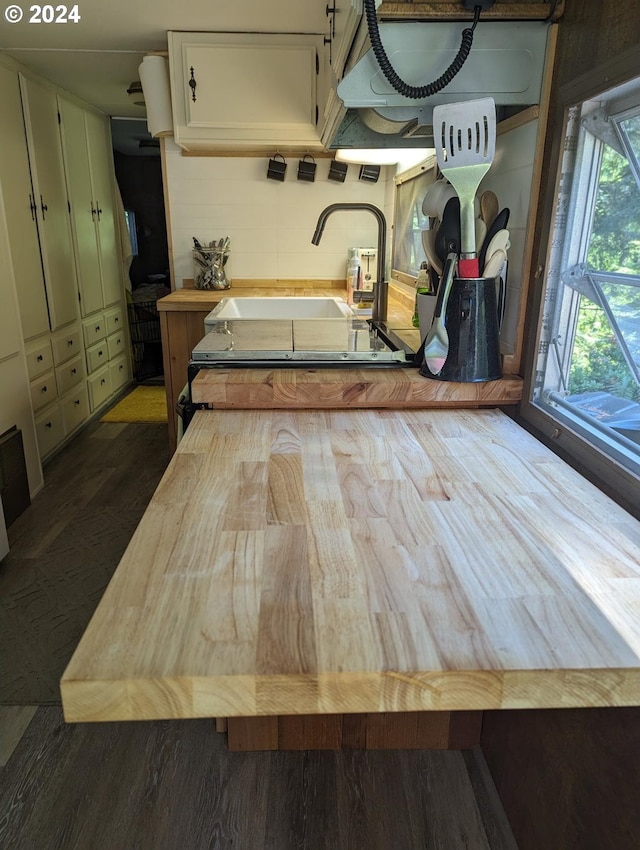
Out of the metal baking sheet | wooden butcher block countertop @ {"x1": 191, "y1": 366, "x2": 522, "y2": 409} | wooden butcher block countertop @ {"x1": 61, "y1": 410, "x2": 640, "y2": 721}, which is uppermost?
the metal baking sheet

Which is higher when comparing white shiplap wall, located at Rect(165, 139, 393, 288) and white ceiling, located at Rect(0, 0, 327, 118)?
white ceiling, located at Rect(0, 0, 327, 118)

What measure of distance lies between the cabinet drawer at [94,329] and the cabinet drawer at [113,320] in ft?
0.24

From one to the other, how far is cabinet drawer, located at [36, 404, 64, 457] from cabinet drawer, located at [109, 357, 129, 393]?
963 millimetres

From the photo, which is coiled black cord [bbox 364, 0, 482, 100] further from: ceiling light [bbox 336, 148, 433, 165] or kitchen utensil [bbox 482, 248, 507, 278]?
ceiling light [bbox 336, 148, 433, 165]

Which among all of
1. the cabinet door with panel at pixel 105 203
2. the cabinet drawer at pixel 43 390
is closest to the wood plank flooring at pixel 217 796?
the cabinet drawer at pixel 43 390

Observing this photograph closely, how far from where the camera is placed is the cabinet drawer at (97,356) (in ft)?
12.5

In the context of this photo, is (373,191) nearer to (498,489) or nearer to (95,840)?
(498,489)

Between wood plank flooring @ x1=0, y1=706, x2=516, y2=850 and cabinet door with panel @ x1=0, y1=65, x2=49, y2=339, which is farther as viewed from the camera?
cabinet door with panel @ x1=0, y1=65, x2=49, y2=339

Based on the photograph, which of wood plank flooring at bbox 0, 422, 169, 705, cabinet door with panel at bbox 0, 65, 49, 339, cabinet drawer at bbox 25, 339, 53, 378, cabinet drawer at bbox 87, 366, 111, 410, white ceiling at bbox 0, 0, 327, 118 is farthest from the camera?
cabinet drawer at bbox 87, 366, 111, 410

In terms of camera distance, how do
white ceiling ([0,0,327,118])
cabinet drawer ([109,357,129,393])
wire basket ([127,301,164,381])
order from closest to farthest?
white ceiling ([0,0,327,118])
cabinet drawer ([109,357,129,393])
wire basket ([127,301,164,381])

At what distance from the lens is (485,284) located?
4.03ft

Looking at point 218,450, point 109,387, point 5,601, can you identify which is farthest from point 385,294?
point 109,387

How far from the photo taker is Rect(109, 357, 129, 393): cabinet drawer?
4.26 metres

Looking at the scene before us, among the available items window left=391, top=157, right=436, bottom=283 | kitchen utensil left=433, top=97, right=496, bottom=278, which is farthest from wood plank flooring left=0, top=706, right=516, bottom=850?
window left=391, top=157, right=436, bottom=283
